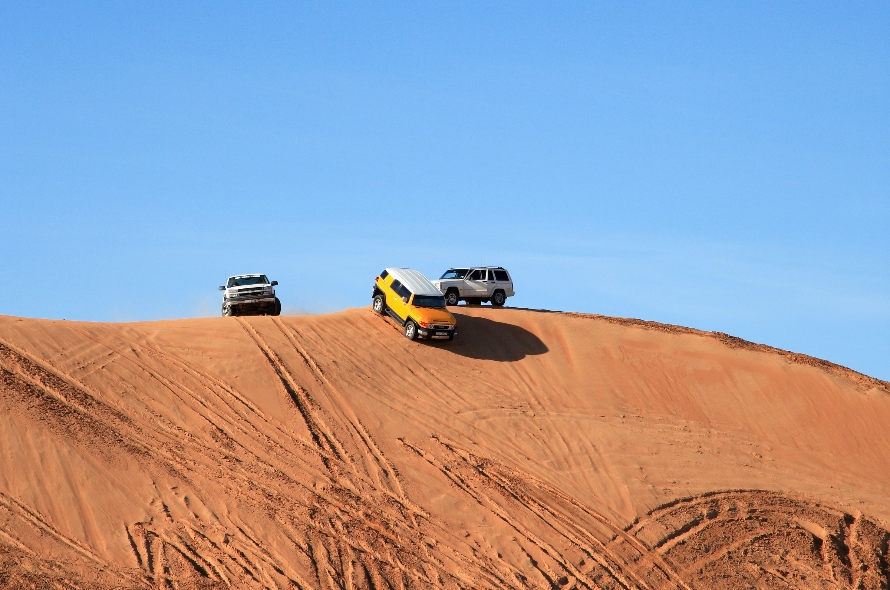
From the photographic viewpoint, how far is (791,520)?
2188 centimetres

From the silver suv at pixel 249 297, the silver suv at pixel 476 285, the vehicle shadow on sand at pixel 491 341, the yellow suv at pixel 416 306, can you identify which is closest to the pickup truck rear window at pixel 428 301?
the yellow suv at pixel 416 306

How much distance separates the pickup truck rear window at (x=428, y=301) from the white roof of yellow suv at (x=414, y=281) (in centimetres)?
13

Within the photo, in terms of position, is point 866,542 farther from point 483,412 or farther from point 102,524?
point 102,524

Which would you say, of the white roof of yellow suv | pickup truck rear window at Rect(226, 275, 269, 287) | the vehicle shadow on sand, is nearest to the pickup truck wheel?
the white roof of yellow suv

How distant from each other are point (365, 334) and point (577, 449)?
8124mm

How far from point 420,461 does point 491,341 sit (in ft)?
27.2

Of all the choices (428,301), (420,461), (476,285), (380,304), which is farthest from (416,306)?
(420,461)

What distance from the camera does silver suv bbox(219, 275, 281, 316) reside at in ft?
100

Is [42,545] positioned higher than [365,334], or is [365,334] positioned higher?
[365,334]

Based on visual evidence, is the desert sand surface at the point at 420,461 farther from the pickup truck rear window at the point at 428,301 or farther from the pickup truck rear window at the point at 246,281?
the pickup truck rear window at the point at 246,281

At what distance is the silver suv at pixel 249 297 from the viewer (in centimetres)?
3056

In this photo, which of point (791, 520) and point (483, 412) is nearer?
point (791, 520)

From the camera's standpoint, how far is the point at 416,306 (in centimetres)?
2791

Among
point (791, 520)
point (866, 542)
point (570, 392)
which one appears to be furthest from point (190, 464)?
point (866, 542)
